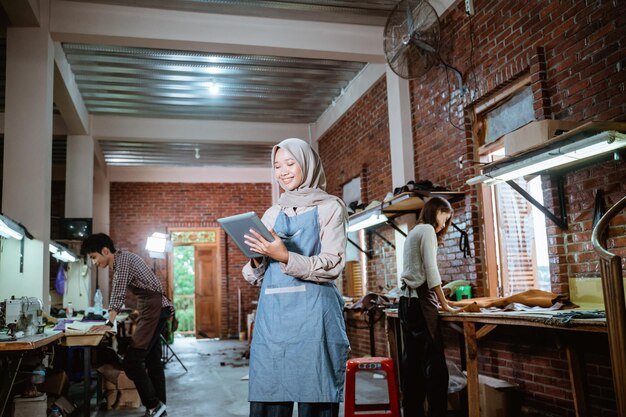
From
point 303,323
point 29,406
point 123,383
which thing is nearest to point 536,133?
point 303,323

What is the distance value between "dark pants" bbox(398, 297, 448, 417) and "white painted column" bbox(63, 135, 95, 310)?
20.7 ft

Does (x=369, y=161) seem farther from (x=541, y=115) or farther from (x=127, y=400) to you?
(x=127, y=400)

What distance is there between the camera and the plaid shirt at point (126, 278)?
4566 millimetres

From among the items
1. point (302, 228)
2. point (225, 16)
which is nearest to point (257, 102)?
point (225, 16)

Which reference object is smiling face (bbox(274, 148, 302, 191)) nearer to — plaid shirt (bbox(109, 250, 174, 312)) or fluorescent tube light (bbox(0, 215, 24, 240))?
plaid shirt (bbox(109, 250, 174, 312))

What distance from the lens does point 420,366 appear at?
4078 mm

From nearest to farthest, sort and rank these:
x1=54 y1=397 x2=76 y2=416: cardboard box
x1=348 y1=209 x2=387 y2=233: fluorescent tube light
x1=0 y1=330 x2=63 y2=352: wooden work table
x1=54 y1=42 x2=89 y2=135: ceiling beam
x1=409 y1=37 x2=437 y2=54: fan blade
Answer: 1. x1=0 y1=330 x2=63 y2=352: wooden work table
2. x1=54 y1=397 x2=76 y2=416: cardboard box
3. x1=409 y1=37 x2=437 y2=54: fan blade
4. x1=348 y1=209 x2=387 y2=233: fluorescent tube light
5. x1=54 y1=42 x2=89 y2=135: ceiling beam

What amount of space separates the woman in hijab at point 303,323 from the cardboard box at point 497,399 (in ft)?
9.25

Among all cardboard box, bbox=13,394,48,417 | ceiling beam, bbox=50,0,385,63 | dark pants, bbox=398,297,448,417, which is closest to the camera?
dark pants, bbox=398,297,448,417

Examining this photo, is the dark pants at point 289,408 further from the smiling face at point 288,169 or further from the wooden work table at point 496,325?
the wooden work table at point 496,325

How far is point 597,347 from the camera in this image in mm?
3789

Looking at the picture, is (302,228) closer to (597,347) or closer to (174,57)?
(597,347)

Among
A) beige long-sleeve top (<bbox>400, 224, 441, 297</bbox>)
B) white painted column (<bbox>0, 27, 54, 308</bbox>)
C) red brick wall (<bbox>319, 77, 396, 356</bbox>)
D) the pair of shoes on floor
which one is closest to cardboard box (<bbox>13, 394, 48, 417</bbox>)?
the pair of shoes on floor

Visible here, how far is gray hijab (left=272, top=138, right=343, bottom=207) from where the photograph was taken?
1980mm
